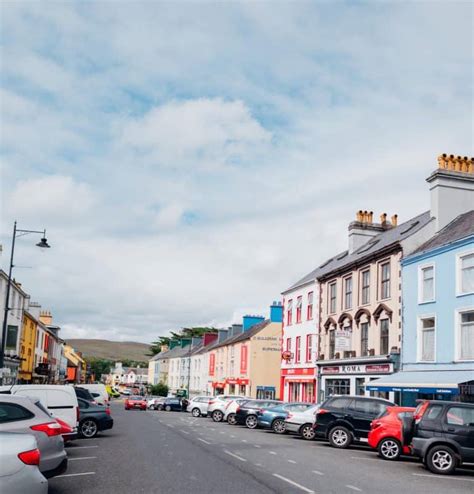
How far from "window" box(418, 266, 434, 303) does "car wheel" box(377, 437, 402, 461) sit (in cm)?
1191

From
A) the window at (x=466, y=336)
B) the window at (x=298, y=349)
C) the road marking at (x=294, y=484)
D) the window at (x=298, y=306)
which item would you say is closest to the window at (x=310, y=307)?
the window at (x=298, y=306)

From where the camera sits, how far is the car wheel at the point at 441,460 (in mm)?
15003

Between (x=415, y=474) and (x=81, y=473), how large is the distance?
725 centimetres

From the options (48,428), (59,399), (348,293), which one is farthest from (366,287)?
(48,428)

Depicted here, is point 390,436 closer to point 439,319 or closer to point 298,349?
point 439,319

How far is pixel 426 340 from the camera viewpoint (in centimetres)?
2894

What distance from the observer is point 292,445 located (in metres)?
21.1

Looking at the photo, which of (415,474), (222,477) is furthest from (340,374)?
(222,477)

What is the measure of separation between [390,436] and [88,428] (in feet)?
32.8

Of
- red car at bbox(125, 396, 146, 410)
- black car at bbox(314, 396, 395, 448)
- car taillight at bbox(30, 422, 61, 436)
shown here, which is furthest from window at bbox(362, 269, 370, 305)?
red car at bbox(125, 396, 146, 410)

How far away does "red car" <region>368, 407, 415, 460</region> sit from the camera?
17641 millimetres

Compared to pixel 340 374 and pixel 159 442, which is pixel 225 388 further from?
pixel 159 442

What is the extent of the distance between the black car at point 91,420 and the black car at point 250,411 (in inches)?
401

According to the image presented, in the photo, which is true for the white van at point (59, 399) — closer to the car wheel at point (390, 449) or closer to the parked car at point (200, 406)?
the car wheel at point (390, 449)
